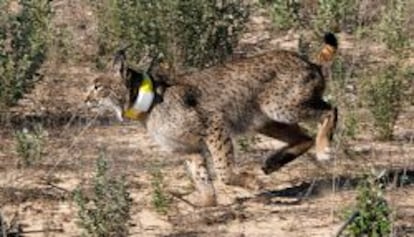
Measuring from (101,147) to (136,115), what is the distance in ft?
4.06

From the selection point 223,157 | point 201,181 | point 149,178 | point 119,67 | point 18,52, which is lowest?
point 149,178

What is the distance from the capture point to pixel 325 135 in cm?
919

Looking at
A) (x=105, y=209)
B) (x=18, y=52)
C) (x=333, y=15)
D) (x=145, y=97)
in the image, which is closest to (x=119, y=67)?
(x=145, y=97)

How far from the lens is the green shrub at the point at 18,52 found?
10320 mm

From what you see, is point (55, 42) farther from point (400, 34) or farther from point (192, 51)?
point (400, 34)

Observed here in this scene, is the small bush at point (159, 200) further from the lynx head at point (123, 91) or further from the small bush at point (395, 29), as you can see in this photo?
the small bush at point (395, 29)

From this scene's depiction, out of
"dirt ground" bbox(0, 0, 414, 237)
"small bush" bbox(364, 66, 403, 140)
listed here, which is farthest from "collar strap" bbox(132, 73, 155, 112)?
"small bush" bbox(364, 66, 403, 140)

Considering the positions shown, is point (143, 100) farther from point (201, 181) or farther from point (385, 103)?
point (385, 103)

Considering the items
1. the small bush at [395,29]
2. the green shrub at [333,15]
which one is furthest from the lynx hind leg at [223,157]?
the green shrub at [333,15]

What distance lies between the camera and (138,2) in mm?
11328

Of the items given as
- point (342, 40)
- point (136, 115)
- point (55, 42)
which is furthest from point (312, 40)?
point (136, 115)

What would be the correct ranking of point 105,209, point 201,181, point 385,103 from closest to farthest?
point 105,209 → point 201,181 → point 385,103

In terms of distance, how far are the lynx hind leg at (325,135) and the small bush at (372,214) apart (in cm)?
260

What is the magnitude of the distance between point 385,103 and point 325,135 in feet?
3.05
